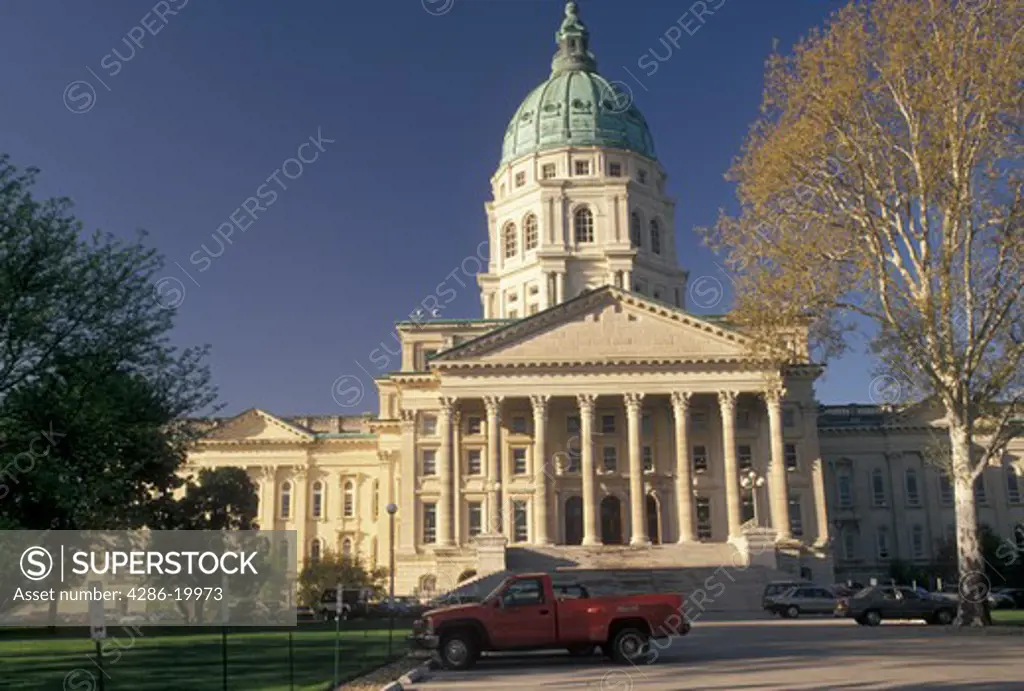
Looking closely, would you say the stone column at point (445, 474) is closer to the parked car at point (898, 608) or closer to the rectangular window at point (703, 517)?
the rectangular window at point (703, 517)

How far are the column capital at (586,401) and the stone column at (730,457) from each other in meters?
→ 7.67

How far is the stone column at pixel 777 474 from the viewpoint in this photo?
2308 inches

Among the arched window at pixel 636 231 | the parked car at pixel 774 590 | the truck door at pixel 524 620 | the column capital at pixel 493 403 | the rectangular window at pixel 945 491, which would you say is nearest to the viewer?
the truck door at pixel 524 620

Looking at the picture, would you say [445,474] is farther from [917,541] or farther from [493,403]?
[917,541]

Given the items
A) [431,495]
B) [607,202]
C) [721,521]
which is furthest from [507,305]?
[721,521]

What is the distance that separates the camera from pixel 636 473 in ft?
192

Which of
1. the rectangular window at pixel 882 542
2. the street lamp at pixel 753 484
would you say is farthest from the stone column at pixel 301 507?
the rectangular window at pixel 882 542

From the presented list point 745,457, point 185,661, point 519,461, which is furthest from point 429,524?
point 185,661

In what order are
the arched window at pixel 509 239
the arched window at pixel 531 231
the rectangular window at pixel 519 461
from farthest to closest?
the arched window at pixel 509 239 → the arched window at pixel 531 231 → the rectangular window at pixel 519 461

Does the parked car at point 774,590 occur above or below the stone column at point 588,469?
below

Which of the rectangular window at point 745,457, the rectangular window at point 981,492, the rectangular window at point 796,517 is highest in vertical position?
the rectangular window at point 745,457

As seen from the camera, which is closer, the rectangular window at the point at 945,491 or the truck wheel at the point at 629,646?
the truck wheel at the point at 629,646

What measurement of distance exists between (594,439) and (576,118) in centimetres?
3133

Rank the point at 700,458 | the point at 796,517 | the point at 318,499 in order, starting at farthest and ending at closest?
the point at 318,499
the point at 796,517
the point at 700,458
